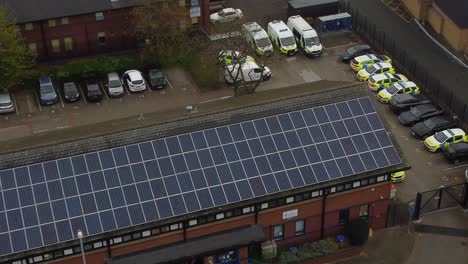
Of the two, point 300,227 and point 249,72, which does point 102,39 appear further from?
point 300,227

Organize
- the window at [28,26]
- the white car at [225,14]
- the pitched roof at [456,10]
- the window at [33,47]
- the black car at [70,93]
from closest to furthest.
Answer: the black car at [70,93], the window at [28,26], the window at [33,47], the pitched roof at [456,10], the white car at [225,14]

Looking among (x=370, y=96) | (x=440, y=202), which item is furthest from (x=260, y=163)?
(x=440, y=202)

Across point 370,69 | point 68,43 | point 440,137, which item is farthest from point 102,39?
point 440,137

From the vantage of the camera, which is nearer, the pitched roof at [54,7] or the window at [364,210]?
the window at [364,210]

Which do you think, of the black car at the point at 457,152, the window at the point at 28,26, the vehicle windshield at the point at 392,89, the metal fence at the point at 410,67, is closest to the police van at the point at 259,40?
the metal fence at the point at 410,67

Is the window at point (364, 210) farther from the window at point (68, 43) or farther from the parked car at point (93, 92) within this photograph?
the window at point (68, 43)

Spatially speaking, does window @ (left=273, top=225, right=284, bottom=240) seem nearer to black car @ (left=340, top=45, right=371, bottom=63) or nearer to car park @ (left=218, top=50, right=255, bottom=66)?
car park @ (left=218, top=50, right=255, bottom=66)
